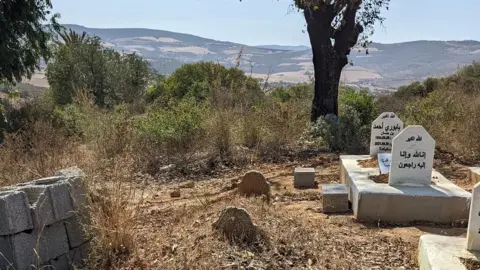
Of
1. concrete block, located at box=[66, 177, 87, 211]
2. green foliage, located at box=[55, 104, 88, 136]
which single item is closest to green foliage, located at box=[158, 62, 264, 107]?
green foliage, located at box=[55, 104, 88, 136]

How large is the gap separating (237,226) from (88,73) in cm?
2209

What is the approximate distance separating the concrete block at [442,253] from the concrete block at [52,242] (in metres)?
2.78

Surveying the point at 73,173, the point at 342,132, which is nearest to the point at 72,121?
the point at 342,132

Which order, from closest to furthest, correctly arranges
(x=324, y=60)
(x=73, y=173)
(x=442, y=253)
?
(x=442, y=253) → (x=73, y=173) → (x=324, y=60)

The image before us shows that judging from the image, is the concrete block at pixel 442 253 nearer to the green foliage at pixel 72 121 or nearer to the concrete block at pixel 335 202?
the concrete block at pixel 335 202

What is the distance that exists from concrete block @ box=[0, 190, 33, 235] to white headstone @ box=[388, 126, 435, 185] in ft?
11.2

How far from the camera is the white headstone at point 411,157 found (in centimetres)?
479

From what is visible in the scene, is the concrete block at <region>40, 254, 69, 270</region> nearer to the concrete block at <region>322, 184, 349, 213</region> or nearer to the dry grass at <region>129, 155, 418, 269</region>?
the dry grass at <region>129, 155, 418, 269</region>

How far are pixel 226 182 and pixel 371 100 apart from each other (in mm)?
6527

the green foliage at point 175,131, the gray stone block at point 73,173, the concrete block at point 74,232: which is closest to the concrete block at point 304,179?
the green foliage at point 175,131

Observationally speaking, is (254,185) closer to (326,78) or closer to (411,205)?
(411,205)

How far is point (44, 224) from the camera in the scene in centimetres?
357

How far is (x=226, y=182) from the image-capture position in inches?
264

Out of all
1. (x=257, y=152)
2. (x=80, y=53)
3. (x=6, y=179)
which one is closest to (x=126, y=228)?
(x=6, y=179)
